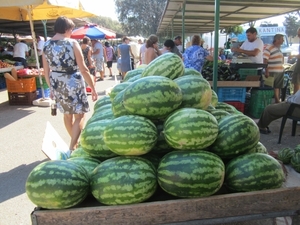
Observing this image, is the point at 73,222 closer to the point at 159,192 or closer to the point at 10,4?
the point at 159,192

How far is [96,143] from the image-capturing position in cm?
171

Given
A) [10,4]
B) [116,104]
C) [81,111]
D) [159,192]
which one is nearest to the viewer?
[159,192]

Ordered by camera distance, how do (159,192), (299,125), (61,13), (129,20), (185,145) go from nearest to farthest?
1. (185,145)
2. (159,192)
3. (299,125)
4. (61,13)
5. (129,20)

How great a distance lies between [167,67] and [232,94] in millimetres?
4778

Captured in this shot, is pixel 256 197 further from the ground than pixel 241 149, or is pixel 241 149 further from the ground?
pixel 241 149

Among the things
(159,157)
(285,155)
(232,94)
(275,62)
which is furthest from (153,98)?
(275,62)

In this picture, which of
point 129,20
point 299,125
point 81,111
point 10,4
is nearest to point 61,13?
point 10,4

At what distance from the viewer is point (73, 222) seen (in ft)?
4.50

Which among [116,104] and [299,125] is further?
[299,125]

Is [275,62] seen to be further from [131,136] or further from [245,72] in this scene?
[131,136]

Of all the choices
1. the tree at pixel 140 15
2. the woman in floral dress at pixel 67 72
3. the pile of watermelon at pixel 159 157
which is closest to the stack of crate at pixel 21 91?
the woman in floral dress at pixel 67 72

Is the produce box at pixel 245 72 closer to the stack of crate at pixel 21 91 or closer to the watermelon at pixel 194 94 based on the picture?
the watermelon at pixel 194 94

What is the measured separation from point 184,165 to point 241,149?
42cm

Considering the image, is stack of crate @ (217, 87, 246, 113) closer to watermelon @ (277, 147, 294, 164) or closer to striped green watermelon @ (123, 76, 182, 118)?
watermelon @ (277, 147, 294, 164)
